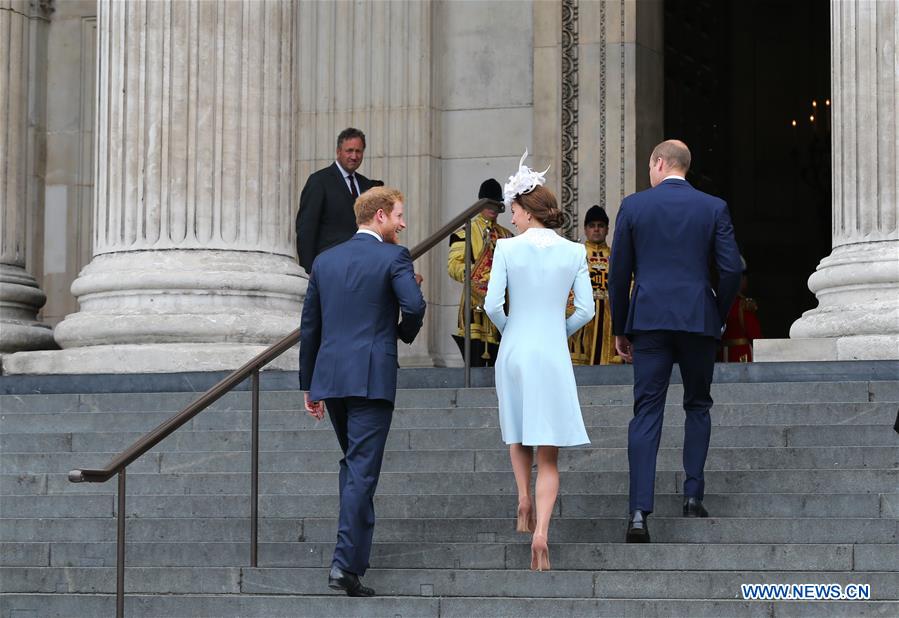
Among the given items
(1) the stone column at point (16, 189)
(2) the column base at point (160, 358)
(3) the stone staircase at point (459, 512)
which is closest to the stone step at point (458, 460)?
(3) the stone staircase at point (459, 512)

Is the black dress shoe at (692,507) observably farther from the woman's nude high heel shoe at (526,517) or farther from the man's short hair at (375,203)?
the man's short hair at (375,203)

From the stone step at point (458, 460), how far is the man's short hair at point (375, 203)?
171 cm

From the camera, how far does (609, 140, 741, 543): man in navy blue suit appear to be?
9.88 metres

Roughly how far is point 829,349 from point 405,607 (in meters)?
4.60

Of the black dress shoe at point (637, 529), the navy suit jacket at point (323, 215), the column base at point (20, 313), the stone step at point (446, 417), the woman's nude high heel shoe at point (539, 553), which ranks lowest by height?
the woman's nude high heel shoe at point (539, 553)

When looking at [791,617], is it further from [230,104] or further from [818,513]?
[230,104]

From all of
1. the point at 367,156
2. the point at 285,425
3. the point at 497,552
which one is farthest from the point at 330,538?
the point at 367,156

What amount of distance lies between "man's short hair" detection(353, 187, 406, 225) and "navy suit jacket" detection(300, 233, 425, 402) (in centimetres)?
10

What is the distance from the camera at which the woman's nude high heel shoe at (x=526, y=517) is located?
382 inches

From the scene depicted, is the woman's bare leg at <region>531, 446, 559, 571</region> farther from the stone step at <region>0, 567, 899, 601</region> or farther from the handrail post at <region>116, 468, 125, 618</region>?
the handrail post at <region>116, 468, 125, 618</region>

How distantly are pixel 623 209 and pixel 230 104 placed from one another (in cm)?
468

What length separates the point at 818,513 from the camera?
32.4ft

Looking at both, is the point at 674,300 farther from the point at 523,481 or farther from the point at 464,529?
the point at 464,529

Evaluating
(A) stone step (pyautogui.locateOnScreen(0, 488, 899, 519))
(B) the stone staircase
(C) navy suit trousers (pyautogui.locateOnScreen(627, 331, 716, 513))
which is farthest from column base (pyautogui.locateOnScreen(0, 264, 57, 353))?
(C) navy suit trousers (pyautogui.locateOnScreen(627, 331, 716, 513))
